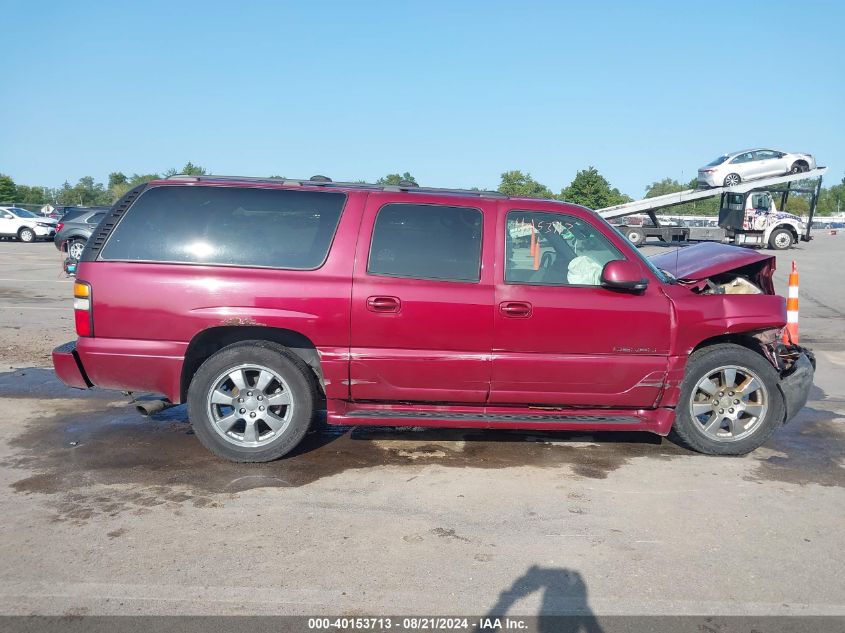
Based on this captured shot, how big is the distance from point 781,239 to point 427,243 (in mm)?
26326

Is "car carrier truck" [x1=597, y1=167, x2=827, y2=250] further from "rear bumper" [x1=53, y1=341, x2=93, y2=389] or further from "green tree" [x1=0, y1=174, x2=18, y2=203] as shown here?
"green tree" [x1=0, y1=174, x2=18, y2=203]

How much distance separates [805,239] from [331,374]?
27.6 metres

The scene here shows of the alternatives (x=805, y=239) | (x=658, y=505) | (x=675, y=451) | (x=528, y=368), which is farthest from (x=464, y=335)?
(x=805, y=239)

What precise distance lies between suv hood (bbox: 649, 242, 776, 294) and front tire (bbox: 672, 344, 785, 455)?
596 millimetres

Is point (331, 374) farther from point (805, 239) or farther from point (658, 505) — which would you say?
point (805, 239)

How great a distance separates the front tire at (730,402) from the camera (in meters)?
5.00

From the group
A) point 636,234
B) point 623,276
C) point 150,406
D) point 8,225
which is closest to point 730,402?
point 623,276

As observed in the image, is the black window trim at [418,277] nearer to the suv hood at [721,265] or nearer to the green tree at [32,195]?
the suv hood at [721,265]

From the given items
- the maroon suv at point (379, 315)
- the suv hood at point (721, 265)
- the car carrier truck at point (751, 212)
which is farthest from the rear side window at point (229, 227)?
the car carrier truck at point (751, 212)

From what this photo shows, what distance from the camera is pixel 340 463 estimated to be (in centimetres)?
486

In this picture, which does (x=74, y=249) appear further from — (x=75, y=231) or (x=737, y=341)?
(x=737, y=341)

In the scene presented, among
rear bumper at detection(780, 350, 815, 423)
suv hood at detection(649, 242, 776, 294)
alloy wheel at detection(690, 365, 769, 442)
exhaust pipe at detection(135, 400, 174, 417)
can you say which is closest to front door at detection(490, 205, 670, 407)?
alloy wheel at detection(690, 365, 769, 442)

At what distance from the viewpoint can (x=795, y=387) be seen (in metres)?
5.11

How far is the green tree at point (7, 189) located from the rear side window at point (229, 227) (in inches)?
2825
